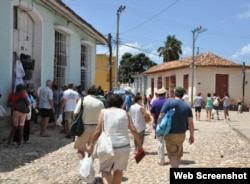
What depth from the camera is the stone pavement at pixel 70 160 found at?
24.0 feet

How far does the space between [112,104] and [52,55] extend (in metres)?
9.60

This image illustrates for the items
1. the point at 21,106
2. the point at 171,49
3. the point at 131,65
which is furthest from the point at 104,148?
the point at 131,65

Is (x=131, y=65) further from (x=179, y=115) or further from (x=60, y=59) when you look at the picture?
(x=179, y=115)

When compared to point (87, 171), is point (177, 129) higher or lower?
higher

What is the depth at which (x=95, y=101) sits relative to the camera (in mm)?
7219

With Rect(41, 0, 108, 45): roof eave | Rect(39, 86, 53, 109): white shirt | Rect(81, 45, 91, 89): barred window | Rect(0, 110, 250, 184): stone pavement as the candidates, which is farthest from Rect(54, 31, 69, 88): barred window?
Rect(39, 86, 53, 109): white shirt

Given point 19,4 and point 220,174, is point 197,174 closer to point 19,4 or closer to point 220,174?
point 220,174

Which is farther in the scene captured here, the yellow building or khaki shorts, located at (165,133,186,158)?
the yellow building

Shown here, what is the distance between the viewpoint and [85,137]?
7266 millimetres

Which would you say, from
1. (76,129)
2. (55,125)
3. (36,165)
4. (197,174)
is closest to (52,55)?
(55,125)

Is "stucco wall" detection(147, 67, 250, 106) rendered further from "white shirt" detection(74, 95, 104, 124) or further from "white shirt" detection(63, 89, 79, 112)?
"white shirt" detection(74, 95, 104, 124)

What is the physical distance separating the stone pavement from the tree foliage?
54.4 metres

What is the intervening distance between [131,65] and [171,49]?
7376 mm

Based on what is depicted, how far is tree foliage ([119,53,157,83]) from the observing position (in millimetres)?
67688
